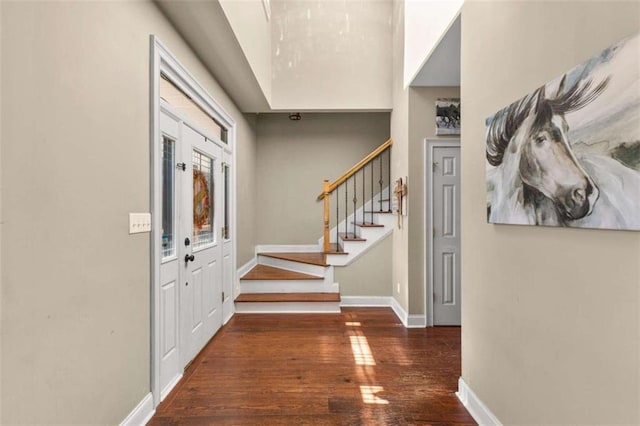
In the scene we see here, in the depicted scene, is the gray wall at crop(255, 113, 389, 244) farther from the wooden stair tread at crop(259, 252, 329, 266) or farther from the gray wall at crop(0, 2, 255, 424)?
the gray wall at crop(0, 2, 255, 424)

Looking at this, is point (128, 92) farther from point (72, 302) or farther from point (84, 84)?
point (72, 302)

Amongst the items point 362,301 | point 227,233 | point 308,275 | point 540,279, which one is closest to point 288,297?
point 308,275

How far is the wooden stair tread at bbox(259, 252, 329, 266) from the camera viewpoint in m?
4.50

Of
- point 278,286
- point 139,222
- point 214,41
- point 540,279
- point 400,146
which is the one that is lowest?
point 278,286

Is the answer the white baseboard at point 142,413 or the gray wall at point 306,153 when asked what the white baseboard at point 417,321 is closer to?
the gray wall at point 306,153

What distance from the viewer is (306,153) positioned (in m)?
5.47

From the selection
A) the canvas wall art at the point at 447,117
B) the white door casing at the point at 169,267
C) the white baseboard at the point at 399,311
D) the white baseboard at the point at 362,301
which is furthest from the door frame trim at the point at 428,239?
the white door casing at the point at 169,267

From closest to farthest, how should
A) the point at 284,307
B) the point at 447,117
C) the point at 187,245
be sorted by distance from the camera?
the point at 187,245 < the point at 447,117 < the point at 284,307

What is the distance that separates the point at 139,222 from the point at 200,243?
3.87 ft

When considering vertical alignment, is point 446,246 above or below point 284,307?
above

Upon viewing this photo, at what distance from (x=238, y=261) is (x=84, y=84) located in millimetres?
3060

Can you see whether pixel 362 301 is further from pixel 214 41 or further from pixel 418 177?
pixel 214 41

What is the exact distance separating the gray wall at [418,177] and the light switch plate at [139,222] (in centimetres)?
273

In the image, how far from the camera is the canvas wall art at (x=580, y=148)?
1.03m
